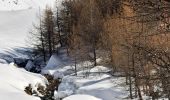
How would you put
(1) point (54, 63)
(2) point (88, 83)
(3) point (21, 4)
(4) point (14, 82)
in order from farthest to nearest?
(3) point (21, 4) → (1) point (54, 63) → (2) point (88, 83) → (4) point (14, 82)

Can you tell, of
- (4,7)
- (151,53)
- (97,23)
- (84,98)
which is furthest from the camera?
(4,7)

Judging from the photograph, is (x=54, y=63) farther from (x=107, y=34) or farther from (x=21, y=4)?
(x=21, y=4)

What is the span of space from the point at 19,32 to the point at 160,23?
67592mm

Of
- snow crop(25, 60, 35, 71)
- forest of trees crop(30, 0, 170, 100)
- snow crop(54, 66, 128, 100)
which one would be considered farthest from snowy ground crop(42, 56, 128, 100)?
snow crop(25, 60, 35, 71)

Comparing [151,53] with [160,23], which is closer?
[160,23]

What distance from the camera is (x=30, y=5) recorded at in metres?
86.6

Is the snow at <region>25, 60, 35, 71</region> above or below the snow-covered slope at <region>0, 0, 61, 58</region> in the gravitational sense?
below

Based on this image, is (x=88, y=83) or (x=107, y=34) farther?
(x=88, y=83)

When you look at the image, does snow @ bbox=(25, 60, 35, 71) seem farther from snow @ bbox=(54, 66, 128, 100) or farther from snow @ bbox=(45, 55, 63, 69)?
snow @ bbox=(54, 66, 128, 100)

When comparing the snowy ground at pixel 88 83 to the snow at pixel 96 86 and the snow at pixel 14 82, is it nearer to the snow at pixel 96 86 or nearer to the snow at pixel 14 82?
the snow at pixel 96 86

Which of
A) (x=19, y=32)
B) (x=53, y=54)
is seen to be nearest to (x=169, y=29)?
(x=53, y=54)

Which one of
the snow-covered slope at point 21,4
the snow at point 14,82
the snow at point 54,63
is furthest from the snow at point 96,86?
the snow-covered slope at point 21,4

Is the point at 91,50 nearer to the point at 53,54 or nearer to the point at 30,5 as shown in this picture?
the point at 53,54

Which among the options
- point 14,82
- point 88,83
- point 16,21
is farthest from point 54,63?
point 16,21
